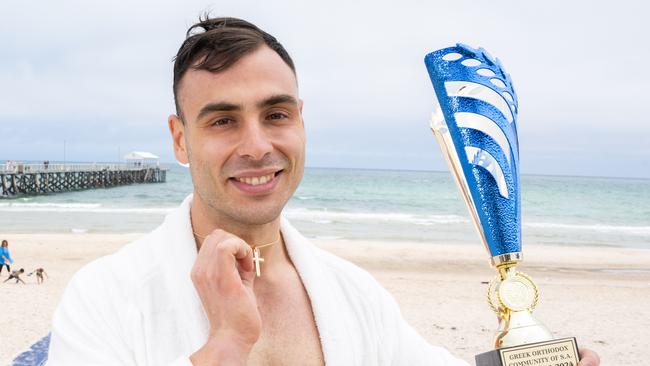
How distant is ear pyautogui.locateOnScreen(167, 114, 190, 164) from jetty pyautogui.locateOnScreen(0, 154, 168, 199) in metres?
41.3

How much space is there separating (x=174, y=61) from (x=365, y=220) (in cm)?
2942

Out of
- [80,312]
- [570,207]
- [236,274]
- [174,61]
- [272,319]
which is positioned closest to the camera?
[236,274]

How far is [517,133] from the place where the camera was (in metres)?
1.89

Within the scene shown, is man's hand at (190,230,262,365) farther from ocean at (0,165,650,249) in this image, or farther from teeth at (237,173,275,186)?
ocean at (0,165,650,249)

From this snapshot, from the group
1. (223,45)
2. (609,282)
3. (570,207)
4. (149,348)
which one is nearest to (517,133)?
(223,45)

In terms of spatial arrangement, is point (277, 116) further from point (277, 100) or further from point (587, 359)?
point (587, 359)

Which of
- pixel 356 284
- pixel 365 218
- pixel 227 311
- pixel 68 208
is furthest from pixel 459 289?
pixel 68 208

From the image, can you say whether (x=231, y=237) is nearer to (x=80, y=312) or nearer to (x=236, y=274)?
(x=236, y=274)

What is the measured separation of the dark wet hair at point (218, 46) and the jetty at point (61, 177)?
41.4 meters

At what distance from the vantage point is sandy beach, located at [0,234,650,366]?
9.40 meters

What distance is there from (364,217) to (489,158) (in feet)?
103

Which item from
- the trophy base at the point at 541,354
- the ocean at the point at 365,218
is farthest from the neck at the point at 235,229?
the ocean at the point at 365,218

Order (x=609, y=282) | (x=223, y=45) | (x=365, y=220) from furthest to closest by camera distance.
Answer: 1. (x=365, y=220)
2. (x=609, y=282)
3. (x=223, y=45)

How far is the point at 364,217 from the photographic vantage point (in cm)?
3300
